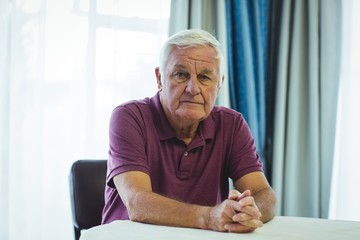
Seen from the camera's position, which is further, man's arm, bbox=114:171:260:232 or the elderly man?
the elderly man

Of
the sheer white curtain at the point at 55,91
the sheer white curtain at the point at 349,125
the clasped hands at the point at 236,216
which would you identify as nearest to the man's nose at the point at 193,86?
the clasped hands at the point at 236,216

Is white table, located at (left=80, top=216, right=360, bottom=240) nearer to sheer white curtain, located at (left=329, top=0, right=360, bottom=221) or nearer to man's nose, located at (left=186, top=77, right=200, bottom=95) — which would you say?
man's nose, located at (left=186, top=77, right=200, bottom=95)

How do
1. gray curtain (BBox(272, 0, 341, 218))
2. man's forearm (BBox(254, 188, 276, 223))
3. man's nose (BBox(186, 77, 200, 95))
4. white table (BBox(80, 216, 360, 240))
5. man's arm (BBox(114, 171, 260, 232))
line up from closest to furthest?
white table (BBox(80, 216, 360, 240))
man's arm (BBox(114, 171, 260, 232))
man's forearm (BBox(254, 188, 276, 223))
man's nose (BBox(186, 77, 200, 95))
gray curtain (BBox(272, 0, 341, 218))

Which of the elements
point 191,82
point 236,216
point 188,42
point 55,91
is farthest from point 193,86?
point 55,91

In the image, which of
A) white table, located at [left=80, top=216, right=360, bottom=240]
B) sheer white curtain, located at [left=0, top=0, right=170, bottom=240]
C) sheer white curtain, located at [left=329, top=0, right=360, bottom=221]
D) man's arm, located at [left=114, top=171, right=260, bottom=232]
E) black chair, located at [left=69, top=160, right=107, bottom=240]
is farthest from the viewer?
sheer white curtain, located at [left=329, top=0, right=360, bottom=221]

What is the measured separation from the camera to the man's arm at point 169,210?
3.72 ft

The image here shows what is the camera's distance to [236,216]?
1.11m

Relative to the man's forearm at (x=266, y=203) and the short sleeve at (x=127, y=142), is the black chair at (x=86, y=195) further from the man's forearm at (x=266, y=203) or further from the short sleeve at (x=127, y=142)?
the man's forearm at (x=266, y=203)

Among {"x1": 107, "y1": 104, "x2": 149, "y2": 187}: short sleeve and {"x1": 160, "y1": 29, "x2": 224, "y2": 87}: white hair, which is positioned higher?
{"x1": 160, "y1": 29, "x2": 224, "y2": 87}: white hair

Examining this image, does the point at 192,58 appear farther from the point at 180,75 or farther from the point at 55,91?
the point at 55,91

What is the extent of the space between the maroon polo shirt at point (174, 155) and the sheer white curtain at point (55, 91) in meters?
0.87

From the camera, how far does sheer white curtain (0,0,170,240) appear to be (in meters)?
2.28

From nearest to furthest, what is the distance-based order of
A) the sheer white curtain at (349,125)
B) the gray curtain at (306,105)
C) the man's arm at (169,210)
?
the man's arm at (169,210), the sheer white curtain at (349,125), the gray curtain at (306,105)

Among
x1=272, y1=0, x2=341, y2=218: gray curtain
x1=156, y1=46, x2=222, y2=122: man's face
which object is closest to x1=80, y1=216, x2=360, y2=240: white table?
x1=156, y1=46, x2=222, y2=122: man's face
